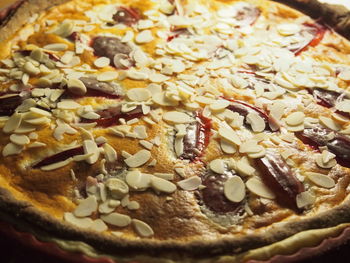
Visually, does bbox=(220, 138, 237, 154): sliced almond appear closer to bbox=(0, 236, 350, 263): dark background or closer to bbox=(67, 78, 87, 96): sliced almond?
bbox=(0, 236, 350, 263): dark background

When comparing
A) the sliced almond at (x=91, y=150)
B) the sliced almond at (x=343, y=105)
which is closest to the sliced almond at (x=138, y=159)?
the sliced almond at (x=91, y=150)

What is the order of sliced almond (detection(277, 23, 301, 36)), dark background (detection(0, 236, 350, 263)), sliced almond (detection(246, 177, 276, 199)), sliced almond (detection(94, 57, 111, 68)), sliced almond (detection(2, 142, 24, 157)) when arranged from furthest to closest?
sliced almond (detection(277, 23, 301, 36)) < sliced almond (detection(94, 57, 111, 68)) < sliced almond (detection(2, 142, 24, 157)) < sliced almond (detection(246, 177, 276, 199)) < dark background (detection(0, 236, 350, 263))

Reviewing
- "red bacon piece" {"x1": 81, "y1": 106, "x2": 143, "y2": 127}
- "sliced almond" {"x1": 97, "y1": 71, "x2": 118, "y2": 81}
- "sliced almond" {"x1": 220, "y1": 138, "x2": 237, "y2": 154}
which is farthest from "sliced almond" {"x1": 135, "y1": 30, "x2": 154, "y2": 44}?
"sliced almond" {"x1": 220, "y1": 138, "x2": 237, "y2": 154}

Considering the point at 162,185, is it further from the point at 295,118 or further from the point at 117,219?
the point at 295,118

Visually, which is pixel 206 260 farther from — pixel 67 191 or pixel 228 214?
pixel 67 191

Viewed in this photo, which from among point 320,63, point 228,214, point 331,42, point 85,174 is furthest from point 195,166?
point 331,42

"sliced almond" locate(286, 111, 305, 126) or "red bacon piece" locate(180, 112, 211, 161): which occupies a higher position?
"sliced almond" locate(286, 111, 305, 126)

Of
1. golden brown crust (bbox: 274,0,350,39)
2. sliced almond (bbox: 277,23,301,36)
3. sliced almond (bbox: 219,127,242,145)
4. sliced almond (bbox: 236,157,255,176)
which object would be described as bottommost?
sliced almond (bbox: 236,157,255,176)
